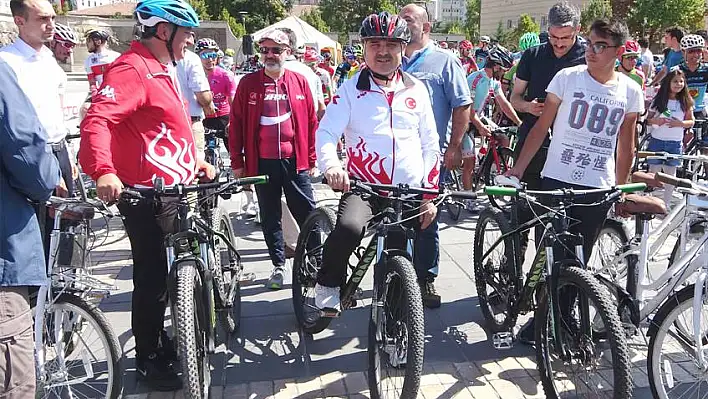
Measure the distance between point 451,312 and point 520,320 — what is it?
1.62ft

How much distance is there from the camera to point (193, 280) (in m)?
2.81

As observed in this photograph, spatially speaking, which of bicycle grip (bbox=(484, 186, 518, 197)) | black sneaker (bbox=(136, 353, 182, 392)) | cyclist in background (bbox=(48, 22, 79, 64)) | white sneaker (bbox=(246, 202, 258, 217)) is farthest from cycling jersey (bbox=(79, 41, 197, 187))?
white sneaker (bbox=(246, 202, 258, 217))

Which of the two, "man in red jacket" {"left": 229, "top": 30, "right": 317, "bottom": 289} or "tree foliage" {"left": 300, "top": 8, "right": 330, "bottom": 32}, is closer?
"man in red jacket" {"left": 229, "top": 30, "right": 317, "bottom": 289}

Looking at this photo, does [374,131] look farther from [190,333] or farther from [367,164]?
[190,333]

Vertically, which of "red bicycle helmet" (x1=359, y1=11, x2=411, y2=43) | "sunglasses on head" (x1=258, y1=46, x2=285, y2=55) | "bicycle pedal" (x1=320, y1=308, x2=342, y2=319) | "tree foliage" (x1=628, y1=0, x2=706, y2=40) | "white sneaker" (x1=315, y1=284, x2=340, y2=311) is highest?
"tree foliage" (x1=628, y1=0, x2=706, y2=40)

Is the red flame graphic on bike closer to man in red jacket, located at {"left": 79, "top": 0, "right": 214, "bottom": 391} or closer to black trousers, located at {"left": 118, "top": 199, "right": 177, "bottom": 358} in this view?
man in red jacket, located at {"left": 79, "top": 0, "right": 214, "bottom": 391}

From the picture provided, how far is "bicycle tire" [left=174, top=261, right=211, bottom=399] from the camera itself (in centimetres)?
265

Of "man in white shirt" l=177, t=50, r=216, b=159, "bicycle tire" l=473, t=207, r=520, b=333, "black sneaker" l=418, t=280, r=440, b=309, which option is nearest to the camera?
"bicycle tire" l=473, t=207, r=520, b=333

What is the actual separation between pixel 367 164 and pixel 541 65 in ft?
5.24

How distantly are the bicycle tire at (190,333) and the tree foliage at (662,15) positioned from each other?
51.9 meters

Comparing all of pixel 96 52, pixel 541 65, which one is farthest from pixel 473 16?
pixel 541 65

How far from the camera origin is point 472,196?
295 centimetres

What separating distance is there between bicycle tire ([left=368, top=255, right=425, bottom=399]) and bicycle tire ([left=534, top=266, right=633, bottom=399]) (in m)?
0.69

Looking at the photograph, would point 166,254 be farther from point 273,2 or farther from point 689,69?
point 273,2
